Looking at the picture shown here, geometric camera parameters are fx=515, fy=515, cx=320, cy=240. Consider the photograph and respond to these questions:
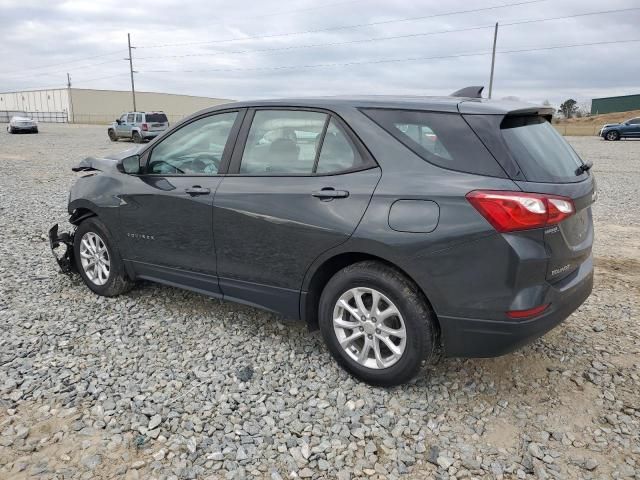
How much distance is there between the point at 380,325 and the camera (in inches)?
121

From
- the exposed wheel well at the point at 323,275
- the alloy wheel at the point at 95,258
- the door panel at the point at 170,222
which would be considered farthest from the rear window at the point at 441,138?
the alloy wheel at the point at 95,258

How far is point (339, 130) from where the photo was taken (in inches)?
127

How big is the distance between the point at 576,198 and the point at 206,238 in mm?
2428

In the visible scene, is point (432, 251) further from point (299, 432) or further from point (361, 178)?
point (299, 432)

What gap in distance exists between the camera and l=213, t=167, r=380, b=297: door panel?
121 inches

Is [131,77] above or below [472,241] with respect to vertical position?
above

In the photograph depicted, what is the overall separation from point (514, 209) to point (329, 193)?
3.49 ft

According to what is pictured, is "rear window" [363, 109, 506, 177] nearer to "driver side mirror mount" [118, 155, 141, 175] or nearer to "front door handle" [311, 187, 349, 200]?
"front door handle" [311, 187, 349, 200]

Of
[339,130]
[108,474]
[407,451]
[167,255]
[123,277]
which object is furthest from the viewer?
[123,277]

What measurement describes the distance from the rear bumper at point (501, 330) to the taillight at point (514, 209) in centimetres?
41

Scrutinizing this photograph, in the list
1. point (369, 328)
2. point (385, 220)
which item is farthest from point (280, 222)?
point (369, 328)

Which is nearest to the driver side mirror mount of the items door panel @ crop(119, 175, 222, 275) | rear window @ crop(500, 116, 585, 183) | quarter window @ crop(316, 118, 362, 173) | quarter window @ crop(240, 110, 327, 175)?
door panel @ crop(119, 175, 222, 275)

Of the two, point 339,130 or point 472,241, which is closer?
point 472,241

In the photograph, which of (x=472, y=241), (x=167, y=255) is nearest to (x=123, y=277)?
(x=167, y=255)
